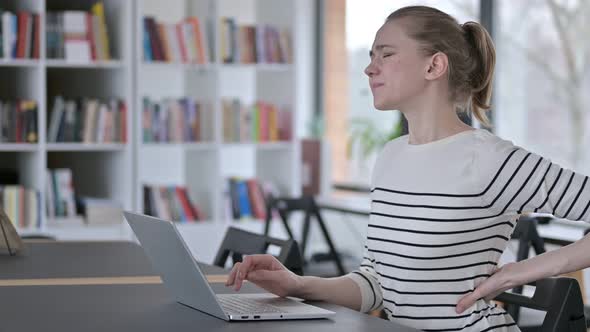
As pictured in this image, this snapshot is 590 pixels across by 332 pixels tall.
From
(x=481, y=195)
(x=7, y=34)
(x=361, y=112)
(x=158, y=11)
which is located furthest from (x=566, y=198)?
(x=361, y=112)

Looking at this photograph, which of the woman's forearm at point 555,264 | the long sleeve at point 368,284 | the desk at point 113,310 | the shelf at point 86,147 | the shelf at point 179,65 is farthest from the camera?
the shelf at point 179,65

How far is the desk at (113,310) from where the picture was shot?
5.04 ft

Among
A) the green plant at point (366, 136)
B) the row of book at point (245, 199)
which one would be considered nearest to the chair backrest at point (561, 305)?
the row of book at point (245, 199)

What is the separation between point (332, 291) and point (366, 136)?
441cm

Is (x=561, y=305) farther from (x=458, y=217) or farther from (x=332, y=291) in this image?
(x=332, y=291)

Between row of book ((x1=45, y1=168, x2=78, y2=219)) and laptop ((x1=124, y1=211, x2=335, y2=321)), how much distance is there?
3.29m

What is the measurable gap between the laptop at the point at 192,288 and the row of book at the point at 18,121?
328 centimetres

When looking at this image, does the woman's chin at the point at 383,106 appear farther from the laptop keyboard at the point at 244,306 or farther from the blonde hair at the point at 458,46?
the laptop keyboard at the point at 244,306

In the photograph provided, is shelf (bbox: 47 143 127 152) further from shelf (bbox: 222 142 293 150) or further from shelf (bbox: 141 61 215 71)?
shelf (bbox: 222 142 293 150)

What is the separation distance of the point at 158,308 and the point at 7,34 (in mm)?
3451

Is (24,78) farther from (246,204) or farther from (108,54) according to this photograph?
(246,204)

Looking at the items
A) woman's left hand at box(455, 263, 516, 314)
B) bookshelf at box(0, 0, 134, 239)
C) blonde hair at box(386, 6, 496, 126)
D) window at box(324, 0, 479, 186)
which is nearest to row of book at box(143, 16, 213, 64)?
bookshelf at box(0, 0, 134, 239)

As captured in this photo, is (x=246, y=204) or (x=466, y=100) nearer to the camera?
(x=466, y=100)

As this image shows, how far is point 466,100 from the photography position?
191 centimetres
